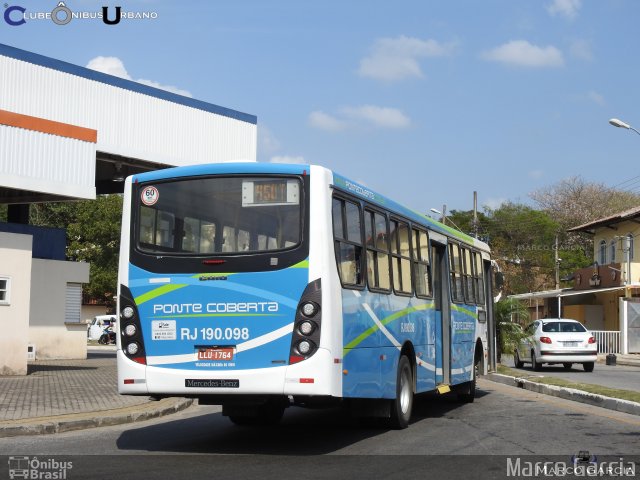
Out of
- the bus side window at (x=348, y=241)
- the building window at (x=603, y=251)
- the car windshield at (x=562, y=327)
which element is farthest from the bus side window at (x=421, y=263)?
the building window at (x=603, y=251)

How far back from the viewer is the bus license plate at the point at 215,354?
10086 millimetres

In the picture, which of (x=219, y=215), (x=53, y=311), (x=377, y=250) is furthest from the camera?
(x=53, y=311)

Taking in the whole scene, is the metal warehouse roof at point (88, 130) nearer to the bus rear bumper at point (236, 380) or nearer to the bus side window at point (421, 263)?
the bus side window at point (421, 263)

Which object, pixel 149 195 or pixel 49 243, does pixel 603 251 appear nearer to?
pixel 49 243

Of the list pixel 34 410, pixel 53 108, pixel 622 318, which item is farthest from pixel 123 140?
pixel 622 318

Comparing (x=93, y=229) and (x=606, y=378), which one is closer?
(x=606, y=378)

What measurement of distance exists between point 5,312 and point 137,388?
41.9 ft

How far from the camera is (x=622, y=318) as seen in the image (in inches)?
1726

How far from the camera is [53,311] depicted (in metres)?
31.1

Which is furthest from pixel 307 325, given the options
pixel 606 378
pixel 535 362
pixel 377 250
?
pixel 535 362

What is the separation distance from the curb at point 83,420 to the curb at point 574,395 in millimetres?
7101

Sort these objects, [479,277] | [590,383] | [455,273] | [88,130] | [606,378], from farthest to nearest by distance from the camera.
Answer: [606,378], [88,130], [590,383], [479,277], [455,273]

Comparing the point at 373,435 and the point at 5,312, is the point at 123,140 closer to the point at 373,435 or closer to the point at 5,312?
the point at 5,312

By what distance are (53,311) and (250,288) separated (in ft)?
73.7
